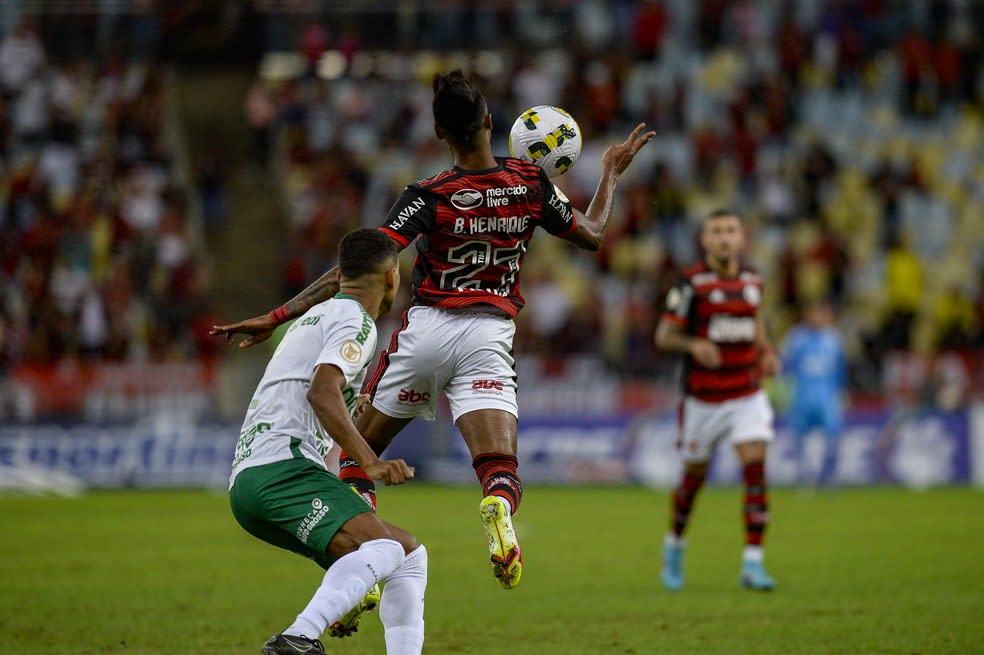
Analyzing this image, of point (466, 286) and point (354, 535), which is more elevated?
point (466, 286)

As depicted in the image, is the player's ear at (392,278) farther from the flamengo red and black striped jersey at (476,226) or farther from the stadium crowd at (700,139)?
the stadium crowd at (700,139)

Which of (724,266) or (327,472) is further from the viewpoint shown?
(724,266)

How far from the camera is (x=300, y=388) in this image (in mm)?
6121

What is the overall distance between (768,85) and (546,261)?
568 centimetres

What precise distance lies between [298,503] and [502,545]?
110 centimetres

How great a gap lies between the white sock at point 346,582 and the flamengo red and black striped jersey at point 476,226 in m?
1.81

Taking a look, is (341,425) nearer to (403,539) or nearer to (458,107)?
(403,539)

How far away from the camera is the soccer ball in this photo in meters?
7.77

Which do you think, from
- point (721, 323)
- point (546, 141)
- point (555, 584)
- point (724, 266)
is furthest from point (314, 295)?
point (724, 266)

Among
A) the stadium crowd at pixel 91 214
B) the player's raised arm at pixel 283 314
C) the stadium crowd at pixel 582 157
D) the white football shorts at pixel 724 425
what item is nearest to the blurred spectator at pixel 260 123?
the stadium crowd at pixel 582 157

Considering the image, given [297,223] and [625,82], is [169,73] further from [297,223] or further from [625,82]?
[625,82]

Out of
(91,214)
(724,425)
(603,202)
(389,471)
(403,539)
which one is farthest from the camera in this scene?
(91,214)

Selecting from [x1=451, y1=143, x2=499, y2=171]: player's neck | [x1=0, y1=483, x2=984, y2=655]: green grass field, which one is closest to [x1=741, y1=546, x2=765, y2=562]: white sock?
[x1=0, y1=483, x2=984, y2=655]: green grass field

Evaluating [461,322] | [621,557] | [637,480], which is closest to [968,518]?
[621,557]
